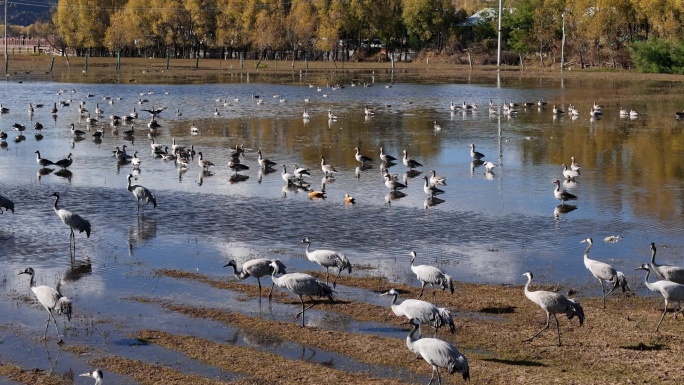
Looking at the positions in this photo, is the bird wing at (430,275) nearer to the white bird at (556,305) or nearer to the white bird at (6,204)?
Answer: the white bird at (556,305)

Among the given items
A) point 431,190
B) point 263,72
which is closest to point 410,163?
point 431,190

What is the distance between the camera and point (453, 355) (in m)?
12.6

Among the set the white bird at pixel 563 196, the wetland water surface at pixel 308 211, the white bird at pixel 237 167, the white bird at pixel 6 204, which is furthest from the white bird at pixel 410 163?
the white bird at pixel 6 204

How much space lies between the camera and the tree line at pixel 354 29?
10850 centimetres

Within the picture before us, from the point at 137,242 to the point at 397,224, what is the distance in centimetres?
690

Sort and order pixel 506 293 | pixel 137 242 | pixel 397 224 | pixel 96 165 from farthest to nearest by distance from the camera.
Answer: pixel 96 165
pixel 397 224
pixel 137 242
pixel 506 293

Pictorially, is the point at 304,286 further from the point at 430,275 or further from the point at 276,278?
the point at 430,275

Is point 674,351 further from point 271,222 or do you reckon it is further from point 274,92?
point 274,92

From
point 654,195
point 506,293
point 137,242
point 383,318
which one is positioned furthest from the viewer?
point 654,195

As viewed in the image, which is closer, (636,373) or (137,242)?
(636,373)

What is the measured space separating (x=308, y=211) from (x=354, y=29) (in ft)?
363

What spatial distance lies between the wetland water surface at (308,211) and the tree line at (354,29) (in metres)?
59.4

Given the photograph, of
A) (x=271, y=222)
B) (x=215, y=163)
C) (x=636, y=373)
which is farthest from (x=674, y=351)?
(x=215, y=163)

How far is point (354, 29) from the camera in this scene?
134m
